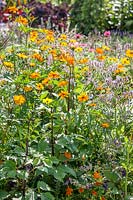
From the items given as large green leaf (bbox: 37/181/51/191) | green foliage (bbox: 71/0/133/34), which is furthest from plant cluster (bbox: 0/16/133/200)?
green foliage (bbox: 71/0/133/34)

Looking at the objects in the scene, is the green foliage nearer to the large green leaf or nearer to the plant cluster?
the plant cluster

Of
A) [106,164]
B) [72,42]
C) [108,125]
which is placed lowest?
[106,164]

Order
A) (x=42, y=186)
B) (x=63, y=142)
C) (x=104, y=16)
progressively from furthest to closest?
(x=104, y=16) → (x=63, y=142) → (x=42, y=186)

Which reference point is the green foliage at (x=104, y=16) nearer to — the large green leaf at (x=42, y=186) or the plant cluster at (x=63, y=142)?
the plant cluster at (x=63, y=142)

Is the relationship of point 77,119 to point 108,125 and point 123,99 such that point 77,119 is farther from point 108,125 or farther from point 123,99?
point 123,99

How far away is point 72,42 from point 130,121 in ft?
2.94

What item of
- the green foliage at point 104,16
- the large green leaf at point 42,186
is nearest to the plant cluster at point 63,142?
the large green leaf at point 42,186

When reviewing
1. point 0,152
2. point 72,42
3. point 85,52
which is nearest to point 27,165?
point 0,152

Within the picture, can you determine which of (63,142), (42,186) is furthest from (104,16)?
(42,186)

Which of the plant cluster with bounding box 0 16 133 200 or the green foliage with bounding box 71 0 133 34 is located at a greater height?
the plant cluster with bounding box 0 16 133 200

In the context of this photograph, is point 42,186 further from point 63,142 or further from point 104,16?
point 104,16

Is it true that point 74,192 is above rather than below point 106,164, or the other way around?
below

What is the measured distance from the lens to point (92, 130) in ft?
9.77

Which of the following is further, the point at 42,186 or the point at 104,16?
the point at 104,16
